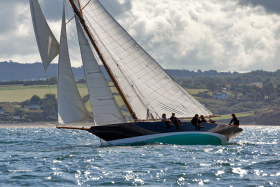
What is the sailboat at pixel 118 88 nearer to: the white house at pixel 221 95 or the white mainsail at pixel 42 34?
the white mainsail at pixel 42 34

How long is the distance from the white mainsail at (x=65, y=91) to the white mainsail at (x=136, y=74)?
2839 millimetres

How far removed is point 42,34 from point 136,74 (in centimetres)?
635

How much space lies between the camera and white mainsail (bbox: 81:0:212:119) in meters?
23.9

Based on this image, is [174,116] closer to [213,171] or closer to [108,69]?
[108,69]

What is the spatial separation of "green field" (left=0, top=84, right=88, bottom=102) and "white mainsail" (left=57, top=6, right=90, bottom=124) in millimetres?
145020

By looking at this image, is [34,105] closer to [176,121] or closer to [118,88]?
[118,88]

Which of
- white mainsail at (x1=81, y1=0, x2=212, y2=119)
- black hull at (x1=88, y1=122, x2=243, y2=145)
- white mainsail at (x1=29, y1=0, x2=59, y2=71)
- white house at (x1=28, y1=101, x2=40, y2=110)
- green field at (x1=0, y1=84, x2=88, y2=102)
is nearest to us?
black hull at (x1=88, y1=122, x2=243, y2=145)

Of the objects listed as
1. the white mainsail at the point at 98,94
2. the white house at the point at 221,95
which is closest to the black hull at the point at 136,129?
the white mainsail at the point at 98,94

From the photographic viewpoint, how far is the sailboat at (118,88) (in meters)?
22.3

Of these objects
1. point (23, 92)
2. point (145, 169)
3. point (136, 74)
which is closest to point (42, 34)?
point (136, 74)

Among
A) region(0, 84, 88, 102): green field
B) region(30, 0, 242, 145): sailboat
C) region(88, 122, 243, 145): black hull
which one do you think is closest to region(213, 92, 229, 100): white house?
region(0, 84, 88, 102): green field

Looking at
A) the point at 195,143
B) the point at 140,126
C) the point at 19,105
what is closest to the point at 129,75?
the point at 140,126

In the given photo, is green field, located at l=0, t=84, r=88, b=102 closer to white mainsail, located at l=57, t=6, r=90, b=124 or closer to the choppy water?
white mainsail, located at l=57, t=6, r=90, b=124

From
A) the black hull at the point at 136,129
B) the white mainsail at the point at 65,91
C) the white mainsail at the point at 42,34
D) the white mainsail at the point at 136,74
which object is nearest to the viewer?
the black hull at the point at 136,129
